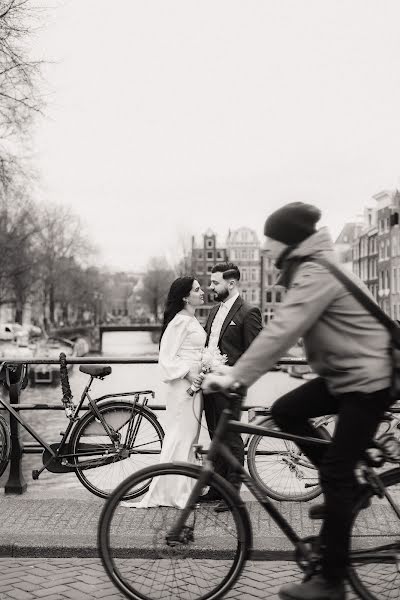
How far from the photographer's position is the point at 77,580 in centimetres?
440

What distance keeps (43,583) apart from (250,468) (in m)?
2.03

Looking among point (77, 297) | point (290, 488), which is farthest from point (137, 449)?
point (77, 297)

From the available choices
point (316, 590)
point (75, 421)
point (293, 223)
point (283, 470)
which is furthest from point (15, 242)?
point (316, 590)

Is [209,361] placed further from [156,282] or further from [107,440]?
[156,282]

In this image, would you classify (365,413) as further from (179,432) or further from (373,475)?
(179,432)

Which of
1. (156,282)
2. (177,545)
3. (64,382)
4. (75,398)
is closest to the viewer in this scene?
(177,545)

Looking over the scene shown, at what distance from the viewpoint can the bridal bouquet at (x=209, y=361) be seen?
591 centimetres

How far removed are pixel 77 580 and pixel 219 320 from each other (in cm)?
244

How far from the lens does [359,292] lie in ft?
11.2

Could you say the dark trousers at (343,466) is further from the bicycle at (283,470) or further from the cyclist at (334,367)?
the bicycle at (283,470)

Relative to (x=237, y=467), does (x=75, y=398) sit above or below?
below

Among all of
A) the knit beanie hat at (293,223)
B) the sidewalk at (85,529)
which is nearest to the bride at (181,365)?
the sidewalk at (85,529)

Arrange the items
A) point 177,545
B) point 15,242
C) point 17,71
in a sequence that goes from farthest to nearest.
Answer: point 15,242, point 17,71, point 177,545

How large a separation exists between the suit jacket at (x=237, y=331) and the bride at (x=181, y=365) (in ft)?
0.73
